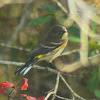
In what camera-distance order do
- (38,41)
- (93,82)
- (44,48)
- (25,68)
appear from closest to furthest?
(93,82)
(25,68)
(44,48)
(38,41)

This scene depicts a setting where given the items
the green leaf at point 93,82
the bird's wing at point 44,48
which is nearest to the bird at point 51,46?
the bird's wing at point 44,48

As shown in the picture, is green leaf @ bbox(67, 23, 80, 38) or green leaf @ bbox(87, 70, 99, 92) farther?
green leaf @ bbox(67, 23, 80, 38)

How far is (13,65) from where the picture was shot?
55.4 inches

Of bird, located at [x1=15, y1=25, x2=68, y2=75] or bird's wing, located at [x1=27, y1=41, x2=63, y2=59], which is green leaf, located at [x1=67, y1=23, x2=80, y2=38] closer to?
bird, located at [x1=15, y1=25, x2=68, y2=75]

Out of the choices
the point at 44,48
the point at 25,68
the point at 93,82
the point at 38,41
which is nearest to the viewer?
the point at 93,82

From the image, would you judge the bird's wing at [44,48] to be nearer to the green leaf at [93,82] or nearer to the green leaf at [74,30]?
the green leaf at [74,30]

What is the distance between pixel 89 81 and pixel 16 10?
205cm

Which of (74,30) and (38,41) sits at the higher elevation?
(74,30)

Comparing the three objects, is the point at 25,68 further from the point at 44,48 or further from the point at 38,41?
the point at 38,41

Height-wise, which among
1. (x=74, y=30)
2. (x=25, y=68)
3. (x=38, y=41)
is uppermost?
(x=74, y=30)

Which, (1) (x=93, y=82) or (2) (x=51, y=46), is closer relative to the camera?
(1) (x=93, y=82)

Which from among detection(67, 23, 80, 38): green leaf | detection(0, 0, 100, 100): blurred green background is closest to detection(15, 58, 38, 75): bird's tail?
detection(0, 0, 100, 100): blurred green background

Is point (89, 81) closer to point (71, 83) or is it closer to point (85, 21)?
point (71, 83)

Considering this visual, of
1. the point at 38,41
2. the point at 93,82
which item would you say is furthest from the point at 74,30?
the point at 38,41
